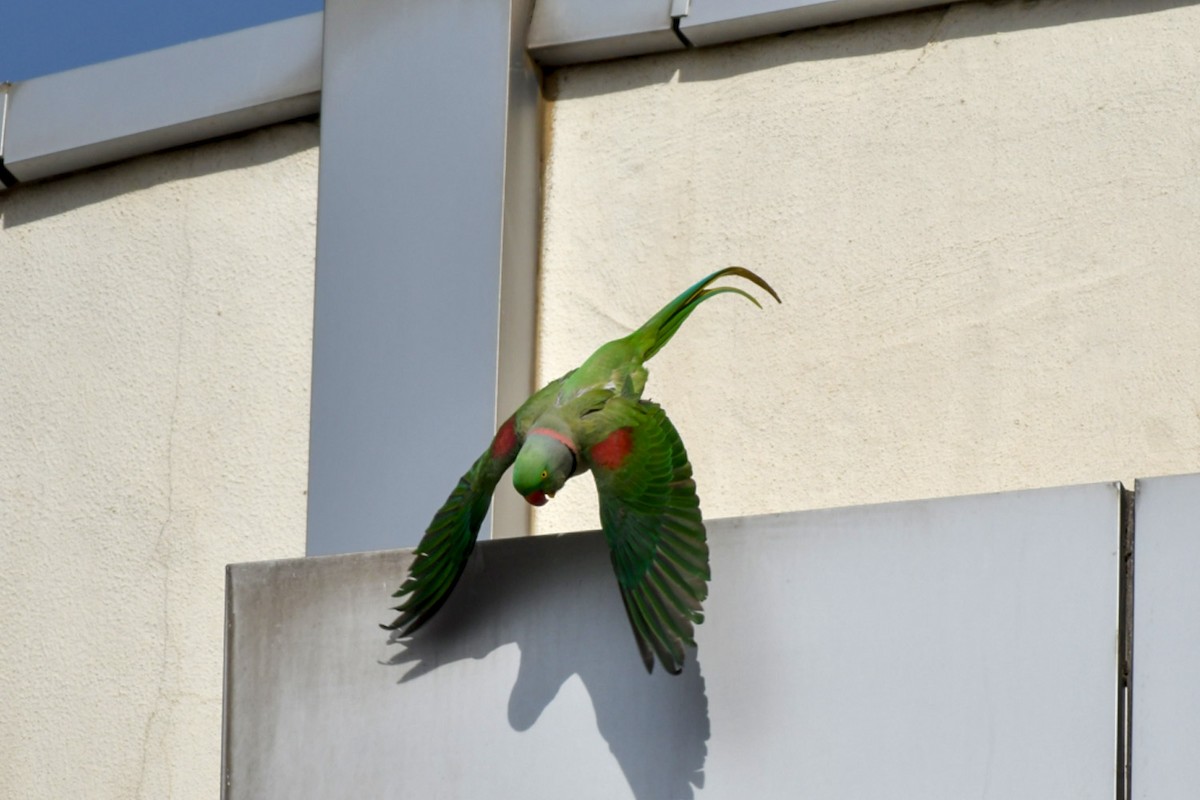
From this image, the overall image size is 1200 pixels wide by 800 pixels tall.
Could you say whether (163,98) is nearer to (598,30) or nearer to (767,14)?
(598,30)

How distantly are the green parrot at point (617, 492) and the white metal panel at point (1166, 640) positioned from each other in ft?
2.26

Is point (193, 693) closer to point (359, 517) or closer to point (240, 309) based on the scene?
point (359, 517)

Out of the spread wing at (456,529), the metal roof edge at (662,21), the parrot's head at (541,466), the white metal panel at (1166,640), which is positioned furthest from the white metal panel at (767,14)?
the white metal panel at (1166,640)

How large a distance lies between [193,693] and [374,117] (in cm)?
137

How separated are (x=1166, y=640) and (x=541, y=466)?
103 cm

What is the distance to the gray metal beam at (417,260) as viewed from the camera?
432 cm

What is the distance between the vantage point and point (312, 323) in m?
4.60

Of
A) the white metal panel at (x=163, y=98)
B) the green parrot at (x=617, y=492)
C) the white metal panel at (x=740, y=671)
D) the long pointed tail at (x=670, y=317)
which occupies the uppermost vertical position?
the white metal panel at (x=163, y=98)

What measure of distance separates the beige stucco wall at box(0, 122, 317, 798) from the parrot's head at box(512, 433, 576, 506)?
4.22ft

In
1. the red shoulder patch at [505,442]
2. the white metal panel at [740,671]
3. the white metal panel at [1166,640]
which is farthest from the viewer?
the red shoulder patch at [505,442]

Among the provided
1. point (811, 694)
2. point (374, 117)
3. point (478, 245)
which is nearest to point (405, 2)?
point (374, 117)

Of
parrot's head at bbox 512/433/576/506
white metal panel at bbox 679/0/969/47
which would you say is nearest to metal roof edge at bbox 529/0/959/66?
white metal panel at bbox 679/0/969/47

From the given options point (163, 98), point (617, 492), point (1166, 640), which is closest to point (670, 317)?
point (617, 492)

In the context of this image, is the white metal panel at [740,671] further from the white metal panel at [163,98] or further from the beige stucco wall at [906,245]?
the white metal panel at [163,98]
